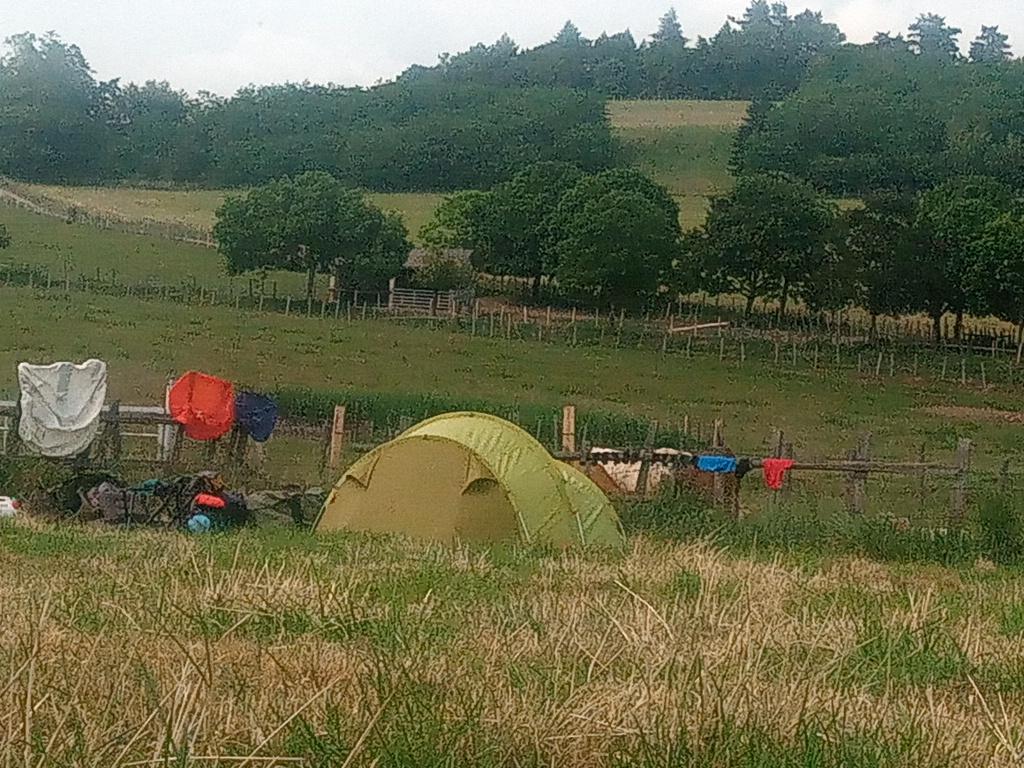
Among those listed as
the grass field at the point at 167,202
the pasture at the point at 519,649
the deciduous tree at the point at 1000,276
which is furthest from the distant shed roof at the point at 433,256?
the pasture at the point at 519,649

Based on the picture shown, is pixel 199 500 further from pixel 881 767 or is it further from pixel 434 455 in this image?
pixel 881 767

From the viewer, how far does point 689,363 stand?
43250 millimetres

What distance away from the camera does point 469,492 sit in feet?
43.3

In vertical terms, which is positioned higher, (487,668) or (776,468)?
(487,668)

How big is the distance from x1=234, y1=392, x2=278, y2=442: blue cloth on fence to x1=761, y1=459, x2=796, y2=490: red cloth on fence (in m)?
8.41

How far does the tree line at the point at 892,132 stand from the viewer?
91062 mm

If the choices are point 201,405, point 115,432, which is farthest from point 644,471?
point 115,432

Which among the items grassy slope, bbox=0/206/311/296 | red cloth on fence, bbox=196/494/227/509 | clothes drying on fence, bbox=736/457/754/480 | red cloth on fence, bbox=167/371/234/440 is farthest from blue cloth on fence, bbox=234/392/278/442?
grassy slope, bbox=0/206/311/296

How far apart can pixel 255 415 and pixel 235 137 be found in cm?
8398

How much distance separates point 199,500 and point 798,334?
40092 millimetres

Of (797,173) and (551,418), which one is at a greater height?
(797,173)

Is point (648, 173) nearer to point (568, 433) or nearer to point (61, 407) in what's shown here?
point (568, 433)

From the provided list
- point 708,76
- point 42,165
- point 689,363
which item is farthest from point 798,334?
point 708,76

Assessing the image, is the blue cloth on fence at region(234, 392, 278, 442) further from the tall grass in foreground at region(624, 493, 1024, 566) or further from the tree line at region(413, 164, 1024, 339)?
the tree line at region(413, 164, 1024, 339)
